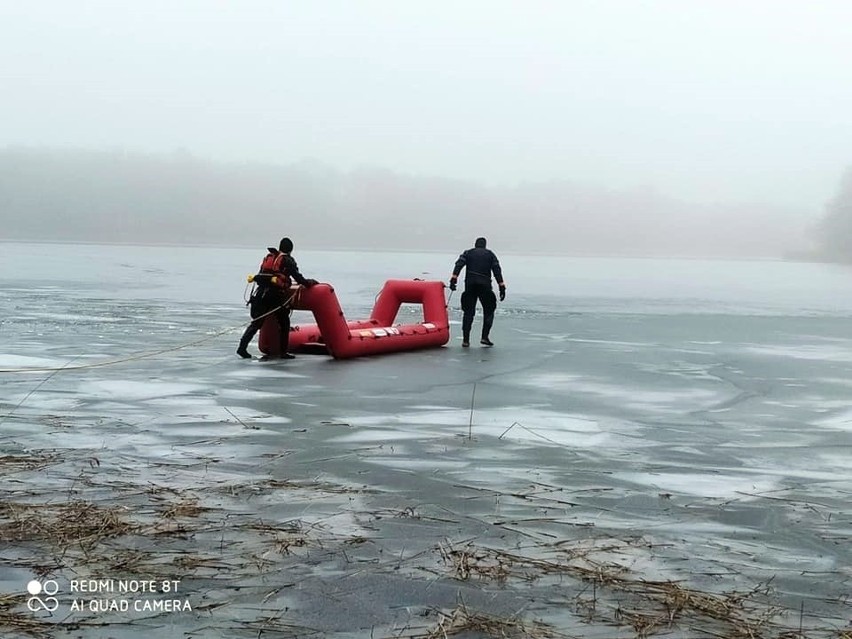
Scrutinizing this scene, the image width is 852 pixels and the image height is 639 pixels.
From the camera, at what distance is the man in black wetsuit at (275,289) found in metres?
14.7

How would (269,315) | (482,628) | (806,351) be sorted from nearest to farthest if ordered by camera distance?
1. (482,628)
2. (269,315)
3. (806,351)

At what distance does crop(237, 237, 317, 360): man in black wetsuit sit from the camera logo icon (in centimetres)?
1006

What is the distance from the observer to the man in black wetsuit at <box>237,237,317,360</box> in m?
14.7

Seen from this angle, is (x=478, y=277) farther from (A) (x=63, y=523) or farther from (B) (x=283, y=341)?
(A) (x=63, y=523)

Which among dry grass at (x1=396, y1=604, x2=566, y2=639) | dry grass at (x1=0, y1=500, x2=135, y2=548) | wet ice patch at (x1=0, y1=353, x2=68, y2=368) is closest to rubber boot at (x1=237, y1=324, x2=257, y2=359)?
wet ice patch at (x1=0, y1=353, x2=68, y2=368)

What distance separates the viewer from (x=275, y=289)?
1477 cm

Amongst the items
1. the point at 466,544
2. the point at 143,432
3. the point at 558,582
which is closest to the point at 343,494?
the point at 466,544

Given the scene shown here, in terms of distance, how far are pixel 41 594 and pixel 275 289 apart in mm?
10387

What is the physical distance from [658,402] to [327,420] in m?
4.07

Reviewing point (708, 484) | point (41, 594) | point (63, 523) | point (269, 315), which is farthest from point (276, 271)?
point (41, 594)

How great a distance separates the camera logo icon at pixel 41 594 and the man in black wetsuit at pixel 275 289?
1006cm

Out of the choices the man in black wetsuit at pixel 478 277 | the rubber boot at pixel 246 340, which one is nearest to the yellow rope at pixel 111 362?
the rubber boot at pixel 246 340

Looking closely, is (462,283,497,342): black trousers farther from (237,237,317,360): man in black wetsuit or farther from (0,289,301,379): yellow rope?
(0,289,301,379): yellow rope

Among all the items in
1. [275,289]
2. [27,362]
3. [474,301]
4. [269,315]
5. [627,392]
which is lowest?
[27,362]
